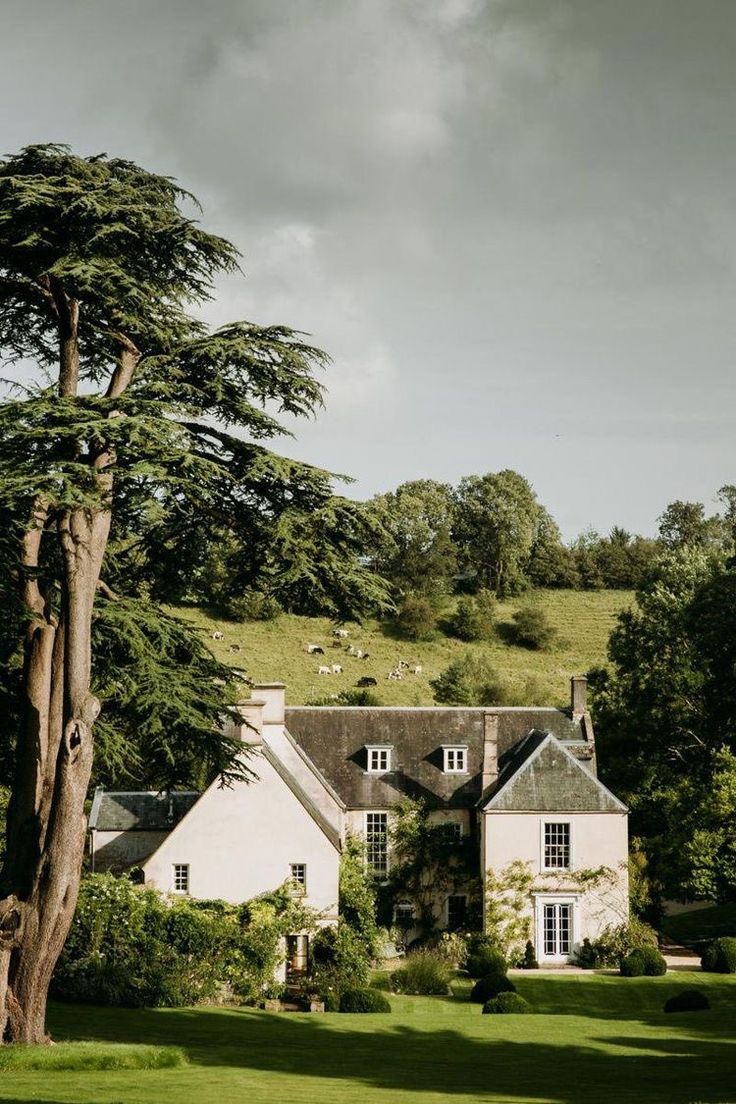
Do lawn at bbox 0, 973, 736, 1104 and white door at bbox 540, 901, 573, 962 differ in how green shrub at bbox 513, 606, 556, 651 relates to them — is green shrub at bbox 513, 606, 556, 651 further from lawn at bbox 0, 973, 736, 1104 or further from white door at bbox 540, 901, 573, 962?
lawn at bbox 0, 973, 736, 1104

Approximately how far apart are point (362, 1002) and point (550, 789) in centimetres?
1322

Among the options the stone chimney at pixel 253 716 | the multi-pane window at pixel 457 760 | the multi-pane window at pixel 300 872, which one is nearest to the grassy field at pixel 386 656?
the multi-pane window at pixel 457 760

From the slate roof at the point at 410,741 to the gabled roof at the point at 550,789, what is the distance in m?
2.09

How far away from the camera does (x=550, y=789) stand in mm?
42594

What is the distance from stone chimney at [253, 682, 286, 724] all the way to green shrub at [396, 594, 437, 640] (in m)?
44.5

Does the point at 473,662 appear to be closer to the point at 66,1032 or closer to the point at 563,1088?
the point at 66,1032

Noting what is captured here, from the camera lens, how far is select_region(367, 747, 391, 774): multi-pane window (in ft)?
149

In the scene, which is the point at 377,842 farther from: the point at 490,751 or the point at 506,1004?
the point at 506,1004

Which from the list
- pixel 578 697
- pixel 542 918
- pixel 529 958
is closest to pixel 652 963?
pixel 529 958

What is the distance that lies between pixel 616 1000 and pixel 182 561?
2030 centimetres

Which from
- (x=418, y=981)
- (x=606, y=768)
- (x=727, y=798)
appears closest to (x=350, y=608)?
(x=418, y=981)

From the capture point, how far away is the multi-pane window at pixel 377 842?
43406 mm

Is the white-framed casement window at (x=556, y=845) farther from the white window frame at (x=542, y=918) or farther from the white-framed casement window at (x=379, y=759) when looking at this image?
the white-framed casement window at (x=379, y=759)

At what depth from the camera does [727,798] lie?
3850 centimetres
